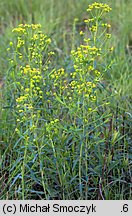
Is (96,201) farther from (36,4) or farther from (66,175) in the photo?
(36,4)

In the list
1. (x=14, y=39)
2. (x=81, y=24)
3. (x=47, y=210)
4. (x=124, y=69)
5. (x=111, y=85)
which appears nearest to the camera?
(x=47, y=210)

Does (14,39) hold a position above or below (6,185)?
above

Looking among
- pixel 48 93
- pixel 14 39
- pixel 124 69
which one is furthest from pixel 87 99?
pixel 14 39

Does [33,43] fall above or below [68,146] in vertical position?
above

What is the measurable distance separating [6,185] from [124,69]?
5.78ft

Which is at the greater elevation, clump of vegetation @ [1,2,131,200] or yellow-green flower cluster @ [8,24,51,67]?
yellow-green flower cluster @ [8,24,51,67]

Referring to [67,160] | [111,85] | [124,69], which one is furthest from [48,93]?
[124,69]

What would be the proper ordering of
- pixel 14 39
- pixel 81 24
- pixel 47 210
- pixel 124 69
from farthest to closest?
pixel 81 24, pixel 14 39, pixel 124 69, pixel 47 210

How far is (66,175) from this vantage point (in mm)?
2922

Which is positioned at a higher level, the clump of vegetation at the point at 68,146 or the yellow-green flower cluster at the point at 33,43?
the yellow-green flower cluster at the point at 33,43

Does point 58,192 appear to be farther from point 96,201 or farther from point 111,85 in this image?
point 111,85

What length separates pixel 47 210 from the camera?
9.34 feet

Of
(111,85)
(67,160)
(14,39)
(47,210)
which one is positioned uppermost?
(14,39)

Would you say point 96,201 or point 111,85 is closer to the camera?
point 96,201
